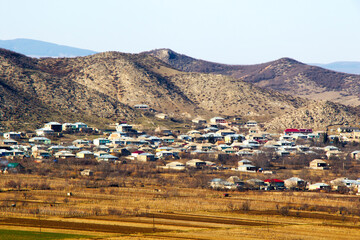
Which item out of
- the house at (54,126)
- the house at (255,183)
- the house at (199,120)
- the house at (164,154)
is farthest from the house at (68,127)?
the house at (255,183)

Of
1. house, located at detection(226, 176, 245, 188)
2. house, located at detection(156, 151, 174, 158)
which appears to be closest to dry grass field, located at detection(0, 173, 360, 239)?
house, located at detection(226, 176, 245, 188)

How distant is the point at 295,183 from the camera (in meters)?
81.9

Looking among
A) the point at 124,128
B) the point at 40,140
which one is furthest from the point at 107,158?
the point at 124,128

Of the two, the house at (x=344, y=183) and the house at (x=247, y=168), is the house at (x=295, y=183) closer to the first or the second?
the house at (x=344, y=183)

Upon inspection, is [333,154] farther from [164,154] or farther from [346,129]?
[346,129]

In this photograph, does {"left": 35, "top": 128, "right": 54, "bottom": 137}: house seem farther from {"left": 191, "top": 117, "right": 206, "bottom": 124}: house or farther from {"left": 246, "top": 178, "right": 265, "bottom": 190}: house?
{"left": 246, "top": 178, "right": 265, "bottom": 190}: house

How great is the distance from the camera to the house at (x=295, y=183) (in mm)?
81375

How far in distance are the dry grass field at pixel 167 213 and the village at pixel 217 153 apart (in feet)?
25.1

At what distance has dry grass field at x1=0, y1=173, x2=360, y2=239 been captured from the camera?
4772cm

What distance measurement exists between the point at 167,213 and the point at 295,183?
29975mm

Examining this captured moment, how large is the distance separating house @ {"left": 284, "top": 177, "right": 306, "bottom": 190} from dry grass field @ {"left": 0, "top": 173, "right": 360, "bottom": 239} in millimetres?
5338

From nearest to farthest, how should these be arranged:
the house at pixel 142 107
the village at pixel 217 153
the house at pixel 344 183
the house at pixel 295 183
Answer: the house at pixel 344 183
the house at pixel 295 183
the village at pixel 217 153
the house at pixel 142 107

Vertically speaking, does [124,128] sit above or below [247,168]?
above

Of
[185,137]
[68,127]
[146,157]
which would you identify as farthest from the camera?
[185,137]
